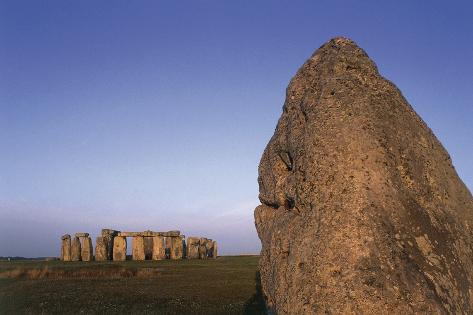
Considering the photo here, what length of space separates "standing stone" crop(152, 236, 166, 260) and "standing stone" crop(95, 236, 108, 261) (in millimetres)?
4461

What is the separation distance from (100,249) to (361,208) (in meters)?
42.5

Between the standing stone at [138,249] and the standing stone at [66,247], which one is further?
the standing stone at [138,249]

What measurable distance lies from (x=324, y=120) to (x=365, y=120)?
0.57 m

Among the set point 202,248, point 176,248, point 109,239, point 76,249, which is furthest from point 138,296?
point 202,248

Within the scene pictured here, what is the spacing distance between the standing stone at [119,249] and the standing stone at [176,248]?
4777mm

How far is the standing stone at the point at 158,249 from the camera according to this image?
A: 157 ft

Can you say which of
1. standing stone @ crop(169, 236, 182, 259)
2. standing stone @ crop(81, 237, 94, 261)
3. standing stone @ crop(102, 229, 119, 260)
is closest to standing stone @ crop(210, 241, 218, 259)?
standing stone @ crop(169, 236, 182, 259)

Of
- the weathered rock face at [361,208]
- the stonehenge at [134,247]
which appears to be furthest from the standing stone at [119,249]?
the weathered rock face at [361,208]

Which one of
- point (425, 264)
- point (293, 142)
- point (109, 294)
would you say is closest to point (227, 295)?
point (109, 294)

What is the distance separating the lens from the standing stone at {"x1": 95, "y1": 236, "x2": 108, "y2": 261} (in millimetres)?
46000

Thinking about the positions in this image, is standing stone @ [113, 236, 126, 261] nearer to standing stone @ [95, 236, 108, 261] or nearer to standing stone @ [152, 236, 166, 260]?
standing stone @ [95, 236, 108, 261]

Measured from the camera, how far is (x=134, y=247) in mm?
47500

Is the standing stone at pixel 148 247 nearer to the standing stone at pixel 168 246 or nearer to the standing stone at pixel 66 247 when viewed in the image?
the standing stone at pixel 168 246

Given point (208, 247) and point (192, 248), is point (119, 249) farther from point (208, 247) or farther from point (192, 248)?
point (208, 247)
